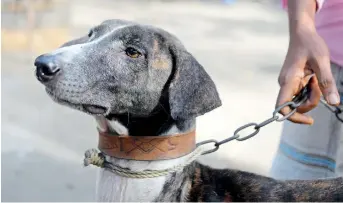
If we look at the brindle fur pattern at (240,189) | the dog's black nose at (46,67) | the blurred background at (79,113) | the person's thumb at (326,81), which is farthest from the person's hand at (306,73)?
the blurred background at (79,113)

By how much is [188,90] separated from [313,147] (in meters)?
0.81

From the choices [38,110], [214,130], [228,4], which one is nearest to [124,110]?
[214,130]

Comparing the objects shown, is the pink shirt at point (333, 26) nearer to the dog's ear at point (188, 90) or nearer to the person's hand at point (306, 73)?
the person's hand at point (306, 73)

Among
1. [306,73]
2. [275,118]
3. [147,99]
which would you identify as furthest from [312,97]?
[147,99]

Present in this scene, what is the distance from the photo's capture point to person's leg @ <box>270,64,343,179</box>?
2.77 metres

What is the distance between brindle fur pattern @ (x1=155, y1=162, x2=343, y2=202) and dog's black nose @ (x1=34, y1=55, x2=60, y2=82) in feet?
1.76

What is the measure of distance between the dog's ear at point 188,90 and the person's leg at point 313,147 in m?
0.67

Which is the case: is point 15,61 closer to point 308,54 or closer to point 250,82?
point 250,82

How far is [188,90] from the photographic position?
225cm

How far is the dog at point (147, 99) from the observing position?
216 cm

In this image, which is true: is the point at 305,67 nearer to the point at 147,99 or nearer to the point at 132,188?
the point at 147,99

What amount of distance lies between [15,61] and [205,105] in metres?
4.90

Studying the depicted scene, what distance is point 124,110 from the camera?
2.23 metres

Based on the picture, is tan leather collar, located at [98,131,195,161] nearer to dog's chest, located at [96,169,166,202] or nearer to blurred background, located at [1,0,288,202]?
dog's chest, located at [96,169,166,202]
